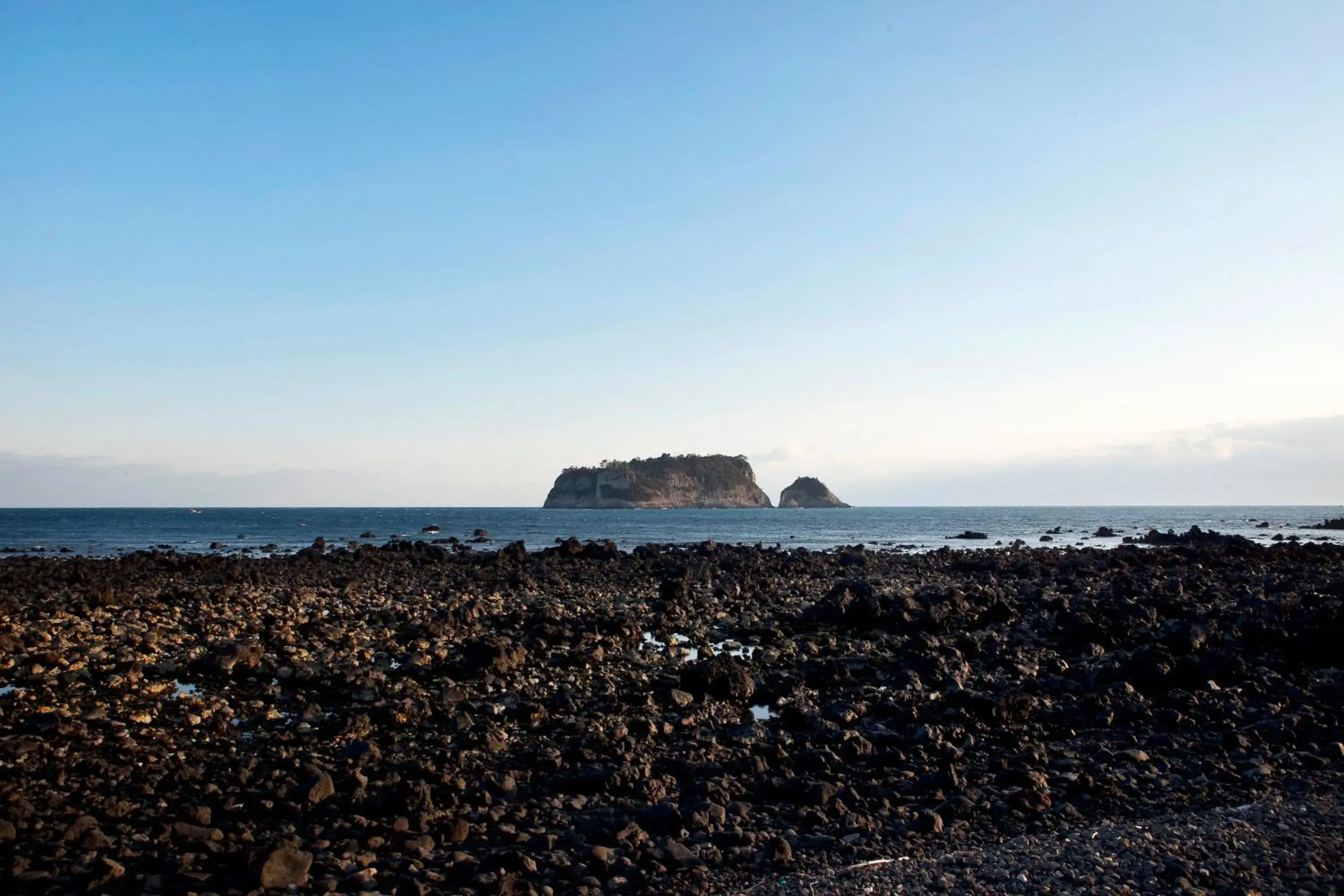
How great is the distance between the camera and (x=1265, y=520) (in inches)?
5448

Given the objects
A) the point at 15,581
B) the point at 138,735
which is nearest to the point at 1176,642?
the point at 138,735

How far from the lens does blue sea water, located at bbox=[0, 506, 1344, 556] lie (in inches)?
2771

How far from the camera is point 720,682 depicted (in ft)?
49.2

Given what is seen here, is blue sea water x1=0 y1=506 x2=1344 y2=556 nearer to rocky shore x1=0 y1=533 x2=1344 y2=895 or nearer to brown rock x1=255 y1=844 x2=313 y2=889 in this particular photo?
rocky shore x1=0 y1=533 x2=1344 y2=895

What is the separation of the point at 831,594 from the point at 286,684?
49.6ft

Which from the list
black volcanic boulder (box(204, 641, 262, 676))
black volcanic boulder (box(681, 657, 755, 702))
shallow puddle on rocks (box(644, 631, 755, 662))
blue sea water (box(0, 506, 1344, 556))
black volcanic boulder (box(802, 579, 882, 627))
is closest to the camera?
black volcanic boulder (box(681, 657, 755, 702))

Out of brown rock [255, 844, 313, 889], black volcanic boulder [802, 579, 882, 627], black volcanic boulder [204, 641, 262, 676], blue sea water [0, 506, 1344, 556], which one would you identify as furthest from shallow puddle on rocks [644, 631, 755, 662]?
blue sea water [0, 506, 1344, 556]

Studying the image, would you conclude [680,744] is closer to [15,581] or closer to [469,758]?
[469,758]

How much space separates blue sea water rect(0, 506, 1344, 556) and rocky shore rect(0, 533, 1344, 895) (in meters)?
41.8

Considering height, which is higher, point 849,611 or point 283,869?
point 849,611

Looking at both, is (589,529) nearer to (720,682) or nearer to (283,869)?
(720,682)

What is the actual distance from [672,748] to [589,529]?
88.4 meters

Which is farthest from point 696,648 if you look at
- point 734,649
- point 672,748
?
point 672,748

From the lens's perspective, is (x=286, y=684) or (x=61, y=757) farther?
(x=286, y=684)
